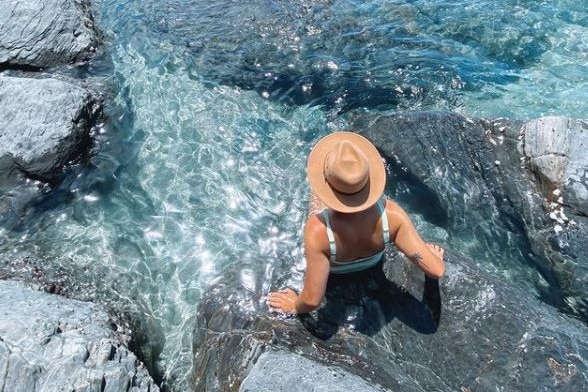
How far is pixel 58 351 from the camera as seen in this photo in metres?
4.29

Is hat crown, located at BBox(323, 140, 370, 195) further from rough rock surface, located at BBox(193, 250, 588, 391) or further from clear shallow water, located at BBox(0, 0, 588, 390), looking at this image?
clear shallow water, located at BBox(0, 0, 588, 390)

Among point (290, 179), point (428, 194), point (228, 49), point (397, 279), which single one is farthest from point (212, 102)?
point (397, 279)

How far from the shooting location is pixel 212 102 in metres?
8.05

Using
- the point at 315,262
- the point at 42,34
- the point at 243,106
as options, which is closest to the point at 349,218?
the point at 315,262

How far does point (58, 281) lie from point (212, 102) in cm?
338

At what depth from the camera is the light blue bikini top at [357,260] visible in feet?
14.6

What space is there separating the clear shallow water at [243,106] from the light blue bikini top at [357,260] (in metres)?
0.78

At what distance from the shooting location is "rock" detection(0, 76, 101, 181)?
6.64m

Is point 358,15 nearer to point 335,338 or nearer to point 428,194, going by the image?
point 428,194

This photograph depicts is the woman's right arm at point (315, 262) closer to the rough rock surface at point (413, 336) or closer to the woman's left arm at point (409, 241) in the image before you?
the rough rock surface at point (413, 336)

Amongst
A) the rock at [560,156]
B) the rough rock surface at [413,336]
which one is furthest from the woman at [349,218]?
the rock at [560,156]

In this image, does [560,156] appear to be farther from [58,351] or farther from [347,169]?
[58,351]

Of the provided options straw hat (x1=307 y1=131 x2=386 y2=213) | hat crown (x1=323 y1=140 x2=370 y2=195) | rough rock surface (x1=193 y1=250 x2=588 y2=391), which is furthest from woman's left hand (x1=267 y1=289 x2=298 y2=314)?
hat crown (x1=323 y1=140 x2=370 y2=195)

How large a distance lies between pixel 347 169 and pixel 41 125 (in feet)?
14.5
